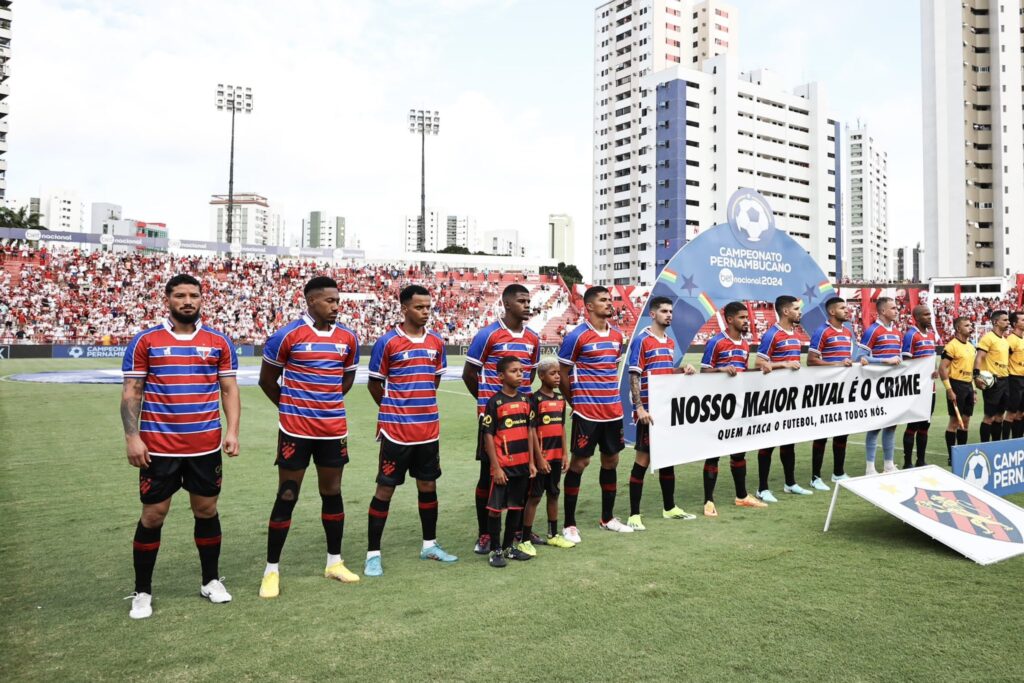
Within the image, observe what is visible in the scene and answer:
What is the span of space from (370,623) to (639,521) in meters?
2.96

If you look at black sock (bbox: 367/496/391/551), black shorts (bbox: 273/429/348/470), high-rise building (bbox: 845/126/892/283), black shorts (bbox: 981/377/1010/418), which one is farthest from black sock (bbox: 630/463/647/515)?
high-rise building (bbox: 845/126/892/283)

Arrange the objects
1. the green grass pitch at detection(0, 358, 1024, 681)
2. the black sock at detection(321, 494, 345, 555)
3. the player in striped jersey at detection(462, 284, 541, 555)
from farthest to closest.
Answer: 1. the player in striped jersey at detection(462, 284, 541, 555)
2. the black sock at detection(321, 494, 345, 555)
3. the green grass pitch at detection(0, 358, 1024, 681)

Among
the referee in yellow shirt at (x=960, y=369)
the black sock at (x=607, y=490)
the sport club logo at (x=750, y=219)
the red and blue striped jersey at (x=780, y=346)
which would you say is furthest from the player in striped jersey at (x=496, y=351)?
the referee in yellow shirt at (x=960, y=369)

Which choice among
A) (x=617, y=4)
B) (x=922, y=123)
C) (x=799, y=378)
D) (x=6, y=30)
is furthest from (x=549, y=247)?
(x=799, y=378)

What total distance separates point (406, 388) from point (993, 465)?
5919 millimetres

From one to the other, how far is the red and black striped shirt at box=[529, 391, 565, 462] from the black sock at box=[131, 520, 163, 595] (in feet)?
8.91

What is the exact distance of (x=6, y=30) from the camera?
6500 cm

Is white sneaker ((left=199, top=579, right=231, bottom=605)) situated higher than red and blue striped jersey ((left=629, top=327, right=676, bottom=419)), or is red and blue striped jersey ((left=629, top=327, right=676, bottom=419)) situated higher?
red and blue striped jersey ((left=629, top=327, right=676, bottom=419))

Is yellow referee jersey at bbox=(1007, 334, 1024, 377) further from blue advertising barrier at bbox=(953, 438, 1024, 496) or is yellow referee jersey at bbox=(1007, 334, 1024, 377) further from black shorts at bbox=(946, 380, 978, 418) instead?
blue advertising barrier at bbox=(953, 438, 1024, 496)

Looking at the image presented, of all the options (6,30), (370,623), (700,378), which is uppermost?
(6,30)

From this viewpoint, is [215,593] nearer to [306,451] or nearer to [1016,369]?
[306,451]

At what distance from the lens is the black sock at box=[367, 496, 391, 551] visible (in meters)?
4.96

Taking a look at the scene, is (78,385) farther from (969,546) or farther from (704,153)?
(704,153)

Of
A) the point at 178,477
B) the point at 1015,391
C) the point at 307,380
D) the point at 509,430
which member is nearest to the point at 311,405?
the point at 307,380
